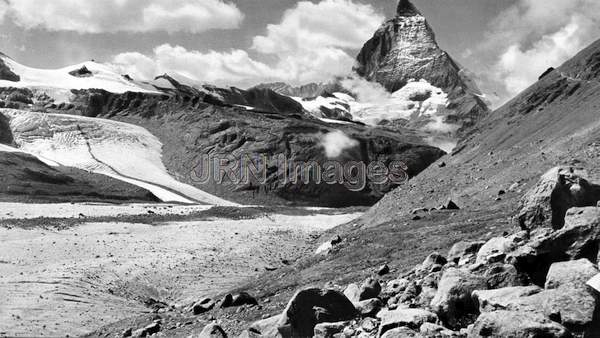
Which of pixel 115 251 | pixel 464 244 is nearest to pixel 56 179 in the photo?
pixel 115 251

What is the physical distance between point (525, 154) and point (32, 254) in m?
32.6

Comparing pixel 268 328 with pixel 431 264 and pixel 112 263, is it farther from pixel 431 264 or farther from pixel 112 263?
pixel 112 263

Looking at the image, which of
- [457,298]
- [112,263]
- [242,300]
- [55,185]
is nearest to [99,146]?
[55,185]

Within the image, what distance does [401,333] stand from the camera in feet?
32.7

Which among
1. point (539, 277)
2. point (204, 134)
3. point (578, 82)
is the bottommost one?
point (539, 277)

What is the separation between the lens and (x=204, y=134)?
146500 millimetres

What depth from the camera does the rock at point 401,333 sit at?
988cm

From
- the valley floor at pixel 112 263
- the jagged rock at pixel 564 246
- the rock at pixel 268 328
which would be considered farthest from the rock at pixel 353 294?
the valley floor at pixel 112 263

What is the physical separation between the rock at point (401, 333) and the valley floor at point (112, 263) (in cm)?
1715

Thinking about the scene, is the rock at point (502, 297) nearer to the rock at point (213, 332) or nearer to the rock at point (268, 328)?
the rock at point (268, 328)

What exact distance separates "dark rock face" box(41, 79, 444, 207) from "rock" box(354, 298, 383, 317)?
108 m

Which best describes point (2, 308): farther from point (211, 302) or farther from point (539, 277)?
point (539, 277)

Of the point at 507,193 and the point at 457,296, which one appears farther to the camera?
the point at 507,193

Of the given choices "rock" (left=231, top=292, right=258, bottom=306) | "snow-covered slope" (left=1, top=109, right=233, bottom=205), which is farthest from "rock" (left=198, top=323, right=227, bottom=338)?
"snow-covered slope" (left=1, top=109, right=233, bottom=205)
